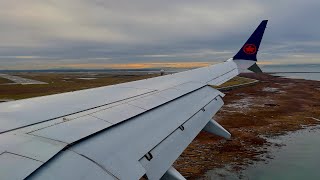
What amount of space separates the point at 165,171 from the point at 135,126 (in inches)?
39.1

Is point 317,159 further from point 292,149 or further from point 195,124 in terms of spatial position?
point 195,124

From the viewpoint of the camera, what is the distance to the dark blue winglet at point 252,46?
34.1 feet

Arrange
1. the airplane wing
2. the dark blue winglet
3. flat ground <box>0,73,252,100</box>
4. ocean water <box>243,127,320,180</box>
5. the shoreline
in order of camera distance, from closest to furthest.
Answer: the airplane wing < the dark blue winglet < ocean water <box>243,127,320,180</box> < the shoreline < flat ground <box>0,73,252,100</box>

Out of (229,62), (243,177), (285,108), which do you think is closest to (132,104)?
(243,177)

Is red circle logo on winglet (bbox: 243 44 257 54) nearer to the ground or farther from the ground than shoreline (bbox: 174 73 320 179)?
farther from the ground

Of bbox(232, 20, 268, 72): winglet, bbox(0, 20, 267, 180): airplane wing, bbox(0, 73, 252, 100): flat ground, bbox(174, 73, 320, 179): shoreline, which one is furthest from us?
bbox(0, 73, 252, 100): flat ground

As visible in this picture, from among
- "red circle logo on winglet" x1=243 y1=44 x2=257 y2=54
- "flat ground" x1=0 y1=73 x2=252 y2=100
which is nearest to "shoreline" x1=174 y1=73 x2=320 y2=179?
"red circle logo on winglet" x1=243 y1=44 x2=257 y2=54

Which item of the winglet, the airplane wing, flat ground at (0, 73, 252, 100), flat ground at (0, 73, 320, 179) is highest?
the winglet

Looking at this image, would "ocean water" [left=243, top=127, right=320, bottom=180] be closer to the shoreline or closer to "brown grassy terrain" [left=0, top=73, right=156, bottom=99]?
the shoreline

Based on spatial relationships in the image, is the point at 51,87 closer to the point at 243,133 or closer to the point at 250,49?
the point at 243,133

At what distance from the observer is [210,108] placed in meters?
6.79

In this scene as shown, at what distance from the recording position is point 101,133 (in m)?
3.64

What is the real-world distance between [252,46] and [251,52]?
1.43ft

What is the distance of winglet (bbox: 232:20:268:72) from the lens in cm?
1052
